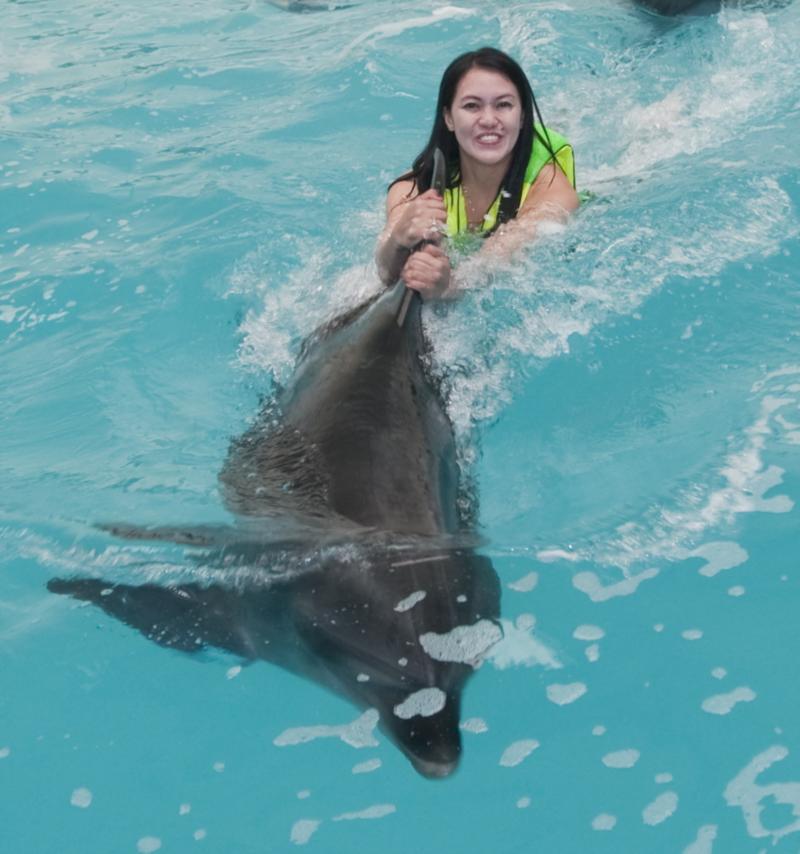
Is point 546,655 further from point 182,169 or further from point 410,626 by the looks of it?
point 182,169

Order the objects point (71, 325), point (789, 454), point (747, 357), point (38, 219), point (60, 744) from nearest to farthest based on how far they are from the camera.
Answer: point (60, 744)
point (789, 454)
point (747, 357)
point (71, 325)
point (38, 219)

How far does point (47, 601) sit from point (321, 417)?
1181mm

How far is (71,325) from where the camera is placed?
6.38 metres

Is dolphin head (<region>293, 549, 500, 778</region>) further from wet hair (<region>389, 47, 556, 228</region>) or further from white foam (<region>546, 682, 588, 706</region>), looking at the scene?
wet hair (<region>389, 47, 556, 228</region>)

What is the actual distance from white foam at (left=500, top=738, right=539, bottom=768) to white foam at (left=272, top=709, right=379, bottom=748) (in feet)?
1.22

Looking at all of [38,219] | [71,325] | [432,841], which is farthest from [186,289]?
[432,841]

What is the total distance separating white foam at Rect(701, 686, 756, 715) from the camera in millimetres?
3211

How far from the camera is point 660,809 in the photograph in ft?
9.66

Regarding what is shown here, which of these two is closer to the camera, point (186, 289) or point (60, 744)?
point (60, 744)

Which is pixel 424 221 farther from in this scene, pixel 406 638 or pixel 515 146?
pixel 406 638

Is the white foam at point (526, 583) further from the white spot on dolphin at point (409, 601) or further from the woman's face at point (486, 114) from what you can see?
the woman's face at point (486, 114)

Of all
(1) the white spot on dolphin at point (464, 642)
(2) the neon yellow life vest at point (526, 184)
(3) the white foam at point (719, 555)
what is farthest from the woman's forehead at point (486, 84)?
(1) the white spot on dolphin at point (464, 642)

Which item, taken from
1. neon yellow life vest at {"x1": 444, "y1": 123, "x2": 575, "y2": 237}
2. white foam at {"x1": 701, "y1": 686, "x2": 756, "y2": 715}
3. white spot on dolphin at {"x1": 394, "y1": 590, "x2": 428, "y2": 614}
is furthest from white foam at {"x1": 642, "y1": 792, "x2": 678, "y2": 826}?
neon yellow life vest at {"x1": 444, "y1": 123, "x2": 575, "y2": 237}

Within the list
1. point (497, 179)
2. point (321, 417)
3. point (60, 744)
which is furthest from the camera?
point (497, 179)
